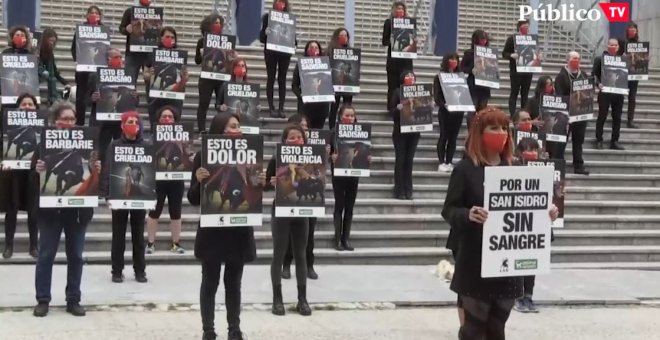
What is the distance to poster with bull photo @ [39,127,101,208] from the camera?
795cm

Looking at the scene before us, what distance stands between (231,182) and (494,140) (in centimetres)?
248

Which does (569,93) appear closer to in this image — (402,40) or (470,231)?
(402,40)

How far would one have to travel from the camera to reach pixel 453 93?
13273 millimetres

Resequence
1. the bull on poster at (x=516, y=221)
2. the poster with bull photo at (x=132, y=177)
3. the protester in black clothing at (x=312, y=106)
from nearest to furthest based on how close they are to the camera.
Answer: the bull on poster at (x=516, y=221) < the poster with bull photo at (x=132, y=177) < the protester in black clothing at (x=312, y=106)

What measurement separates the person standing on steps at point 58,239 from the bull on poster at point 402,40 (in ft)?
23.3

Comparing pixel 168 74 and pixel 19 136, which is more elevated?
pixel 168 74

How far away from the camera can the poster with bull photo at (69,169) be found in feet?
26.1

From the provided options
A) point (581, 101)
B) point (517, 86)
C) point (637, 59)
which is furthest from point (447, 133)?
point (637, 59)

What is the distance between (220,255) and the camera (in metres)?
6.90

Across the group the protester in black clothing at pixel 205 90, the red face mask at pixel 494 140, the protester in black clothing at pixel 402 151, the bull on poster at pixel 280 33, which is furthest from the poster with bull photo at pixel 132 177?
the bull on poster at pixel 280 33

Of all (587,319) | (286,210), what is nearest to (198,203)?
(286,210)

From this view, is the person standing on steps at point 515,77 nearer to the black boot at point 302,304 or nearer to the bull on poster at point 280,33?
the bull on poster at point 280,33

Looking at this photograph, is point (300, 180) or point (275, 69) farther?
point (275, 69)

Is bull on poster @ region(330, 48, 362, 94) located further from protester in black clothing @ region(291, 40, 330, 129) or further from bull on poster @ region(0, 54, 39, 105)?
bull on poster @ region(0, 54, 39, 105)
